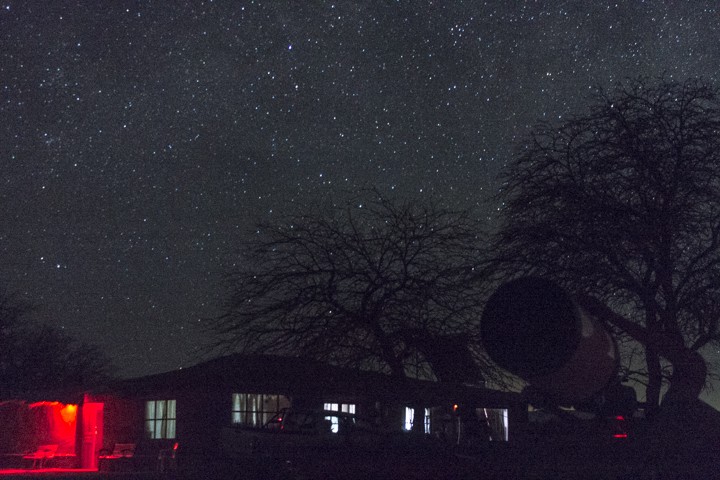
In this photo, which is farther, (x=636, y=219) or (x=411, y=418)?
(x=411, y=418)

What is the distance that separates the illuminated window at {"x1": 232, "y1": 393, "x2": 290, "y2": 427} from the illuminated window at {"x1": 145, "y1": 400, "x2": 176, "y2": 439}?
2.48 m

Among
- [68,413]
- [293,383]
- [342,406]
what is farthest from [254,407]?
[68,413]

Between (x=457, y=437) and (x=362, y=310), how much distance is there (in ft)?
46.5

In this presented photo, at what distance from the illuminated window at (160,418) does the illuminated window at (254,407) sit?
8.13ft

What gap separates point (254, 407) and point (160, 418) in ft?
11.2

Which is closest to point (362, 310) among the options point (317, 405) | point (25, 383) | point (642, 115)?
point (317, 405)

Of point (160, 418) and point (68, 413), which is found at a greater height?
point (68, 413)

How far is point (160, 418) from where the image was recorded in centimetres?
2681

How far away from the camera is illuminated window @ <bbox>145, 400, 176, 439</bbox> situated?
85.9ft

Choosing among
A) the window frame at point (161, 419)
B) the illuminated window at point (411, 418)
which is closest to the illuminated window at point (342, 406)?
the illuminated window at point (411, 418)

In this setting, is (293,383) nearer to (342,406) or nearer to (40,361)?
(342,406)

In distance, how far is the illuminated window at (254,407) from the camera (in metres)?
24.4

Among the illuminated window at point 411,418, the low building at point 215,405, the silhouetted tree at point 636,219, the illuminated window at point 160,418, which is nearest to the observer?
the silhouetted tree at point 636,219

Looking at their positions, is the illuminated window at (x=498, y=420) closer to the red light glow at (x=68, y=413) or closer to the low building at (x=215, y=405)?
the low building at (x=215, y=405)
